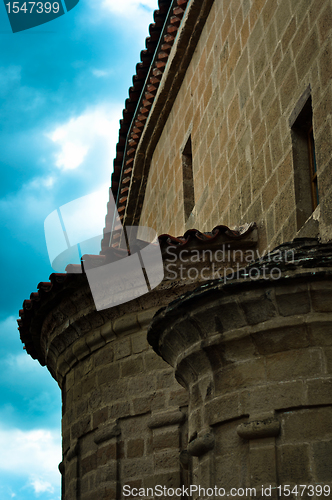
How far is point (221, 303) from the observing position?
4.54 meters

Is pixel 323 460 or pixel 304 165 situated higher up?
pixel 304 165

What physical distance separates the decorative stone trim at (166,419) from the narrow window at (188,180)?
375 centimetres

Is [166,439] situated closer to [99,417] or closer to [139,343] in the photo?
[99,417]

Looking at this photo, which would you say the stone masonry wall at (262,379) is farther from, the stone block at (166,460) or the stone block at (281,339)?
the stone block at (166,460)

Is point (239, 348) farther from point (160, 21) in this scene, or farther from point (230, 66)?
point (160, 21)

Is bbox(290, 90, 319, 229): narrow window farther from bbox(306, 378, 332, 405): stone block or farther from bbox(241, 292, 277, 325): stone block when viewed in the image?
bbox(306, 378, 332, 405): stone block

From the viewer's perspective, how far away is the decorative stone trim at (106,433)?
20.4 ft

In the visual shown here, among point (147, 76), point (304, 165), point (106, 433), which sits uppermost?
point (147, 76)

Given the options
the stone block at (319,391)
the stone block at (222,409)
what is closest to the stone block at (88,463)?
the stone block at (222,409)

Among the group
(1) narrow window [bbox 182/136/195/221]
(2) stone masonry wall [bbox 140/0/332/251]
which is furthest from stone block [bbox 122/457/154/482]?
(1) narrow window [bbox 182/136/195/221]

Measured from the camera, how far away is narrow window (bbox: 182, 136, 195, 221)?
9328 millimetres

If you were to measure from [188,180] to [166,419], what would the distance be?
4286 mm

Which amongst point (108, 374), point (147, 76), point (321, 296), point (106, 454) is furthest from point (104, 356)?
point (147, 76)

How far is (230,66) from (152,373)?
375 cm
